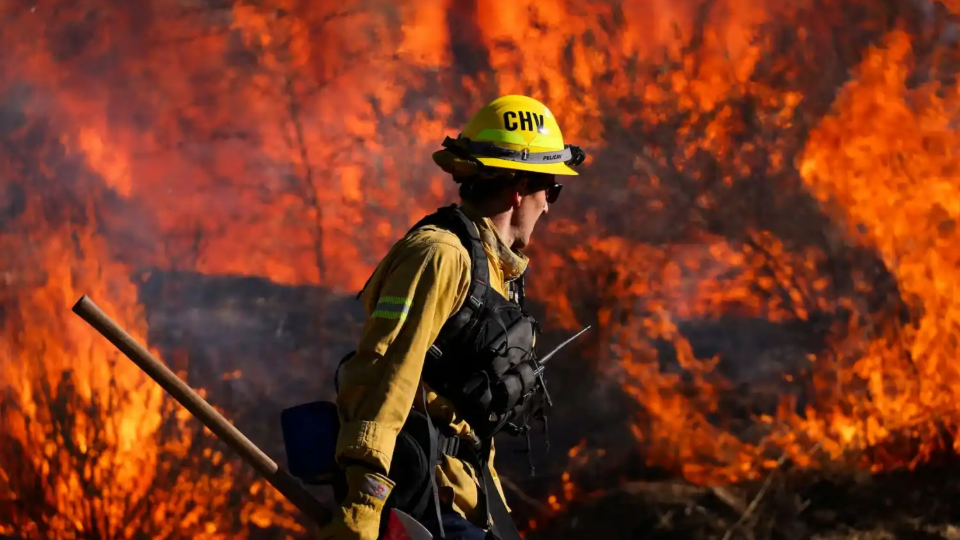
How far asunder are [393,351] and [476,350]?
374 mm

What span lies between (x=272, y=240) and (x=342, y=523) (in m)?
3.62

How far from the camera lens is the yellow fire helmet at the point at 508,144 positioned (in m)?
3.02

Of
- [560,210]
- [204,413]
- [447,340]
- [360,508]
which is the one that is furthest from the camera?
[560,210]

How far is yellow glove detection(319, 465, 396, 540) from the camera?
2320 mm

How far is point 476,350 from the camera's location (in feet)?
9.02

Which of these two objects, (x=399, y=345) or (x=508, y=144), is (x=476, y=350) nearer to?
(x=399, y=345)

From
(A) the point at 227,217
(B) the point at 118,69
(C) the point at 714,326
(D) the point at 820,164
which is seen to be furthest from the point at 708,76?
(B) the point at 118,69

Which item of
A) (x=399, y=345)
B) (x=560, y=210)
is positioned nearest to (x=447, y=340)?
(x=399, y=345)

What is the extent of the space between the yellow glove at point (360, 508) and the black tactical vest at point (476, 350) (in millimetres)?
434

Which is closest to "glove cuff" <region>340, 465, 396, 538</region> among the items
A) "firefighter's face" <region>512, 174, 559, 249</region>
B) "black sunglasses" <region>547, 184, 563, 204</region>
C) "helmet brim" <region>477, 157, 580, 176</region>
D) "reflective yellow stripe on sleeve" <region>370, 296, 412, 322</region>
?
"reflective yellow stripe on sleeve" <region>370, 296, 412, 322</region>

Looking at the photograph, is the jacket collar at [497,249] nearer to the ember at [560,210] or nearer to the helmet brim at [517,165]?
the helmet brim at [517,165]

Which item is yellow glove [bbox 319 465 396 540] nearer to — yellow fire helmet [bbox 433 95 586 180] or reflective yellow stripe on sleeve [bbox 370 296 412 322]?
reflective yellow stripe on sleeve [bbox 370 296 412 322]

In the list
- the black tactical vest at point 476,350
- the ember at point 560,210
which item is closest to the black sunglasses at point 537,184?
the black tactical vest at point 476,350

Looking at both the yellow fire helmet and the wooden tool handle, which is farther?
the yellow fire helmet
